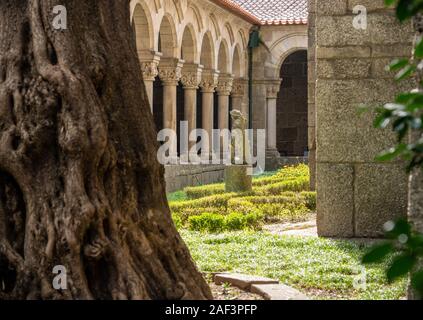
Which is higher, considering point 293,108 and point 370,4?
point 370,4

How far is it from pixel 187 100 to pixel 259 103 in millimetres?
6003

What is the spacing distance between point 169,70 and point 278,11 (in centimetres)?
910

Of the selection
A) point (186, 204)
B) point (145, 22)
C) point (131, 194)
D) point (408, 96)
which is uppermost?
point (145, 22)

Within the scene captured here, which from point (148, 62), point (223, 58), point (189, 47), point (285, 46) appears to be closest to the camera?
point (148, 62)

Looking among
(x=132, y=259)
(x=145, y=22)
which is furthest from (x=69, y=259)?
(x=145, y=22)

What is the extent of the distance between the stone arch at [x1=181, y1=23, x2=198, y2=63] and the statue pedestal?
715 centimetres

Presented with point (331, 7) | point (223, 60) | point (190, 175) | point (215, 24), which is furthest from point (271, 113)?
point (331, 7)

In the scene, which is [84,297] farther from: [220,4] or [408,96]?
[220,4]

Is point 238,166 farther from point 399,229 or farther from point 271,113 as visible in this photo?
point 399,229

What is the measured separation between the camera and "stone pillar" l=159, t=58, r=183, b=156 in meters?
19.8

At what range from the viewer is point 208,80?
23.6 metres

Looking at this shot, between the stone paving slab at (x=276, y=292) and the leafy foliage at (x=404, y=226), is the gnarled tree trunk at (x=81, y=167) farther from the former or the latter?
the leafy foliage at (x=404, y=226)

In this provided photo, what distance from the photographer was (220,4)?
2230cm

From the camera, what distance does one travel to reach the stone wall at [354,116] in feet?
26.9
